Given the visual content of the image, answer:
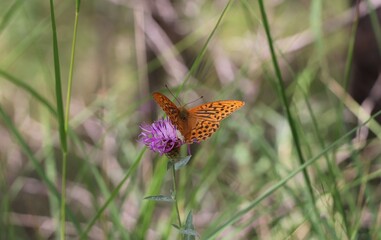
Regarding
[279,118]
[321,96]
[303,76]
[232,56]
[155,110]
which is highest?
[232,56]

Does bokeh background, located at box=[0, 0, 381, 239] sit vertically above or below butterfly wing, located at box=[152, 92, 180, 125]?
above

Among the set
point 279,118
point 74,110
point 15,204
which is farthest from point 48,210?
point 279,118

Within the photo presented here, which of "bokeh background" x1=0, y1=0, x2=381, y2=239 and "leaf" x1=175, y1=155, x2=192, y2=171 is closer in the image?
"leaf" x1=175, y1=155, x2=192, y2=171

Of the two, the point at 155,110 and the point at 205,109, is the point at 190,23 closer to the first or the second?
the point at 155,110

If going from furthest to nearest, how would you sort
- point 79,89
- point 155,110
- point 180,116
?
point 79,89, point 155,110, point 180,116

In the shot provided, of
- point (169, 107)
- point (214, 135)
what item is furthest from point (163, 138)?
point (214, 135)

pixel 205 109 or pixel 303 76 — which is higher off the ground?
pixel 303 76
